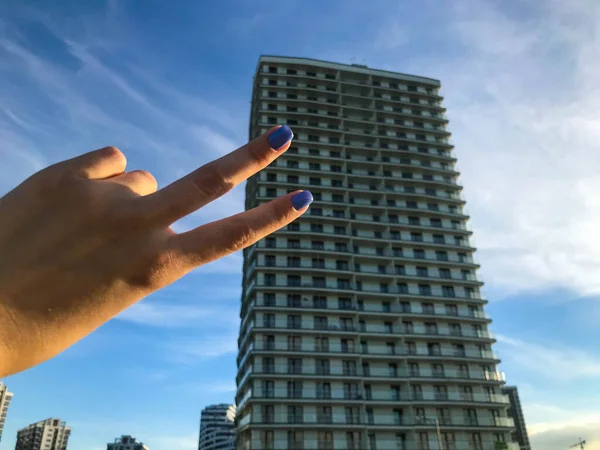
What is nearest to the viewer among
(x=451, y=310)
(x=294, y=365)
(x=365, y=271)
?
(x=294, y=365)

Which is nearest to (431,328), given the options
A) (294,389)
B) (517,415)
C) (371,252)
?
(371,252)

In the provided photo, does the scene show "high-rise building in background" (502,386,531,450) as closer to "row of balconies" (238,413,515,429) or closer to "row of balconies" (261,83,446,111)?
"row of balconies" (238,413,515,429)

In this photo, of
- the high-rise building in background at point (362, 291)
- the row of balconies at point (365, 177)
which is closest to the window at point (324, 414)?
the high-rise building in background at point (362, 291)

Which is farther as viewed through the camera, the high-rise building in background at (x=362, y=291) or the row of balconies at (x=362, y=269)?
the row of balconies at (x=362, y=269)

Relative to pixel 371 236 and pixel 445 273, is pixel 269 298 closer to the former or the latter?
pixel 371 236

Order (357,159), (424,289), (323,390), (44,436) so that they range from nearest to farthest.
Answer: (323,390) < (424,289) < (357,159) < (44,436)

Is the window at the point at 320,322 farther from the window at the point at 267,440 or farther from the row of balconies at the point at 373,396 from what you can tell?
the window at the point at 267,440
